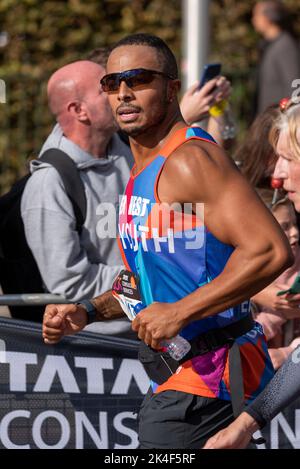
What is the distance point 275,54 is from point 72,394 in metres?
6.49

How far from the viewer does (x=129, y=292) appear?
11.4 feet

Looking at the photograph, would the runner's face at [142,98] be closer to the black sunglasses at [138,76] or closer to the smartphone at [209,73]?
the black sunglasses at [138,76]

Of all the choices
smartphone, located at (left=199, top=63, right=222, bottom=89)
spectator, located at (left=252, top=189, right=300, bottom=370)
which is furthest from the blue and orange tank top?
smartphone, located at (left=199, top=63, right=222, bottom=89)

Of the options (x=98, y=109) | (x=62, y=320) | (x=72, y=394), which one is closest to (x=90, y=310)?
(x=62, y=320)

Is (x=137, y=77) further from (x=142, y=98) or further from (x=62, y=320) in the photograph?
(x=62, y=320)

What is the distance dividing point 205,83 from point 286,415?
1.86 metres

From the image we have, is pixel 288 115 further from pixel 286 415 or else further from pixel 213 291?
pixel 286 415

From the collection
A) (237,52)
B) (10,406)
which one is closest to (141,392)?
(10,406)

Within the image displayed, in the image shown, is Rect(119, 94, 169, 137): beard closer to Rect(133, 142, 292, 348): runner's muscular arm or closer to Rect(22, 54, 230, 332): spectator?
Rect(133, 142, 292, 348): runner's muscular arm

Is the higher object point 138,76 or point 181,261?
point 138,76

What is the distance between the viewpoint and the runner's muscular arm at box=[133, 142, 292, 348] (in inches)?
123

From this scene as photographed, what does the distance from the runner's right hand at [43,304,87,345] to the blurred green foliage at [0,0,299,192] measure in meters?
6.41

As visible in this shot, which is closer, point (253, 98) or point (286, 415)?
point (286, 415)

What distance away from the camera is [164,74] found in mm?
3443
